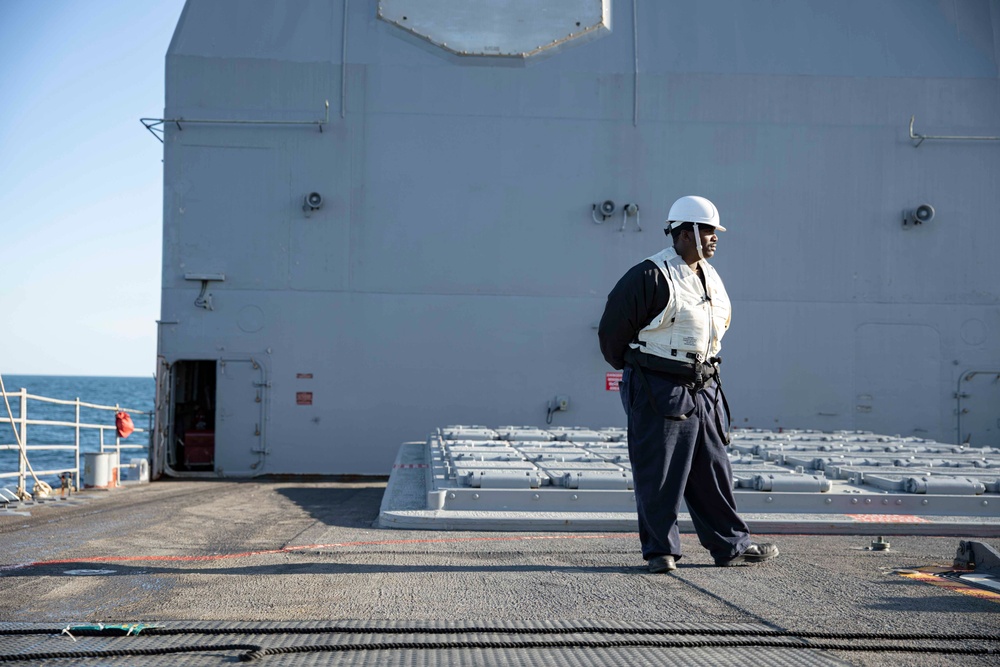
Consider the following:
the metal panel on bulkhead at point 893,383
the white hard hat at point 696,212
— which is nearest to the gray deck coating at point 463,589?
the white hard hat at point 696,212

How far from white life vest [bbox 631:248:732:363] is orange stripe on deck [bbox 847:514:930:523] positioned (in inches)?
70.2

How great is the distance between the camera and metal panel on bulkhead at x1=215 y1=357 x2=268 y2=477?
11.2 m

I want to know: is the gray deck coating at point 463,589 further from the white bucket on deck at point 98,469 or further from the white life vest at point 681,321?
the white bucket on deck at point 98,469

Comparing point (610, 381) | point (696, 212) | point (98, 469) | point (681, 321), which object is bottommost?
Answer: point (98, 469)

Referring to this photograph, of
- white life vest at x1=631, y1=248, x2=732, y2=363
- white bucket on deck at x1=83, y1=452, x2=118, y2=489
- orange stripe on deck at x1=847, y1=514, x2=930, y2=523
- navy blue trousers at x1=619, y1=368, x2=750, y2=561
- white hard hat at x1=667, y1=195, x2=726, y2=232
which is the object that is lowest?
white bucket on deck at x1=83, y1=452, x2=118, y2=489

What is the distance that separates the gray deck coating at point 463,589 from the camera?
7.79ft

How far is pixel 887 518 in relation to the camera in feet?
16.7

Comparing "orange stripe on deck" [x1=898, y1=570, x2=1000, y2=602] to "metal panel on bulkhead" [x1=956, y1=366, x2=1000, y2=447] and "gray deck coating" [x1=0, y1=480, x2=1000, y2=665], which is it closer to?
"gray deck coating" [x1=0, y1=480, x2=1000, y2=665]

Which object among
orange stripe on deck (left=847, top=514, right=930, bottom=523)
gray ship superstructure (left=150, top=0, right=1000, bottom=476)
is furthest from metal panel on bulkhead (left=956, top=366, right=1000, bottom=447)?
orange stripe on deck (left=847, top=514, right=930, bottom=523)

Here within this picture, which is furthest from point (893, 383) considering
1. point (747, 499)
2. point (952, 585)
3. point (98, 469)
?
point (98, 469)

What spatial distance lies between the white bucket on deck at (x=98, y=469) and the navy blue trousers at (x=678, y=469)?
7372 mm

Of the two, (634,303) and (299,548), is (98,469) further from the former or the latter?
(634,303)

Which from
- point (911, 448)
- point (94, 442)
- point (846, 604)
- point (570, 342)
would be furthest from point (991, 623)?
point (94, 442)

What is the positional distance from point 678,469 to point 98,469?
770 cm
